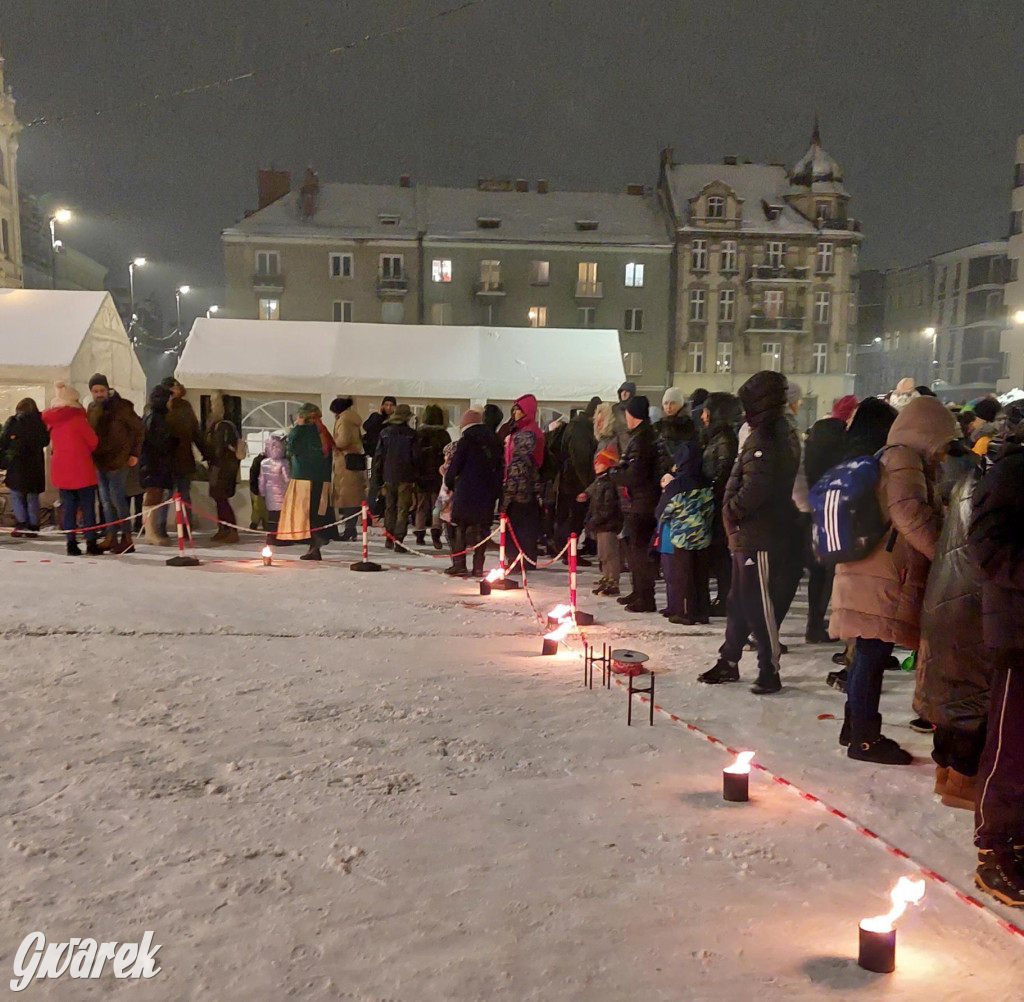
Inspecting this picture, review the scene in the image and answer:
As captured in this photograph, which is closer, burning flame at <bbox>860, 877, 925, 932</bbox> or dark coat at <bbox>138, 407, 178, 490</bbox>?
burning flame at <bbox>860, 877, 925, 932</bbox>

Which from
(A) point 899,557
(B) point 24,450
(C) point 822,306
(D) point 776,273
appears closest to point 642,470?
(A) point 899,557

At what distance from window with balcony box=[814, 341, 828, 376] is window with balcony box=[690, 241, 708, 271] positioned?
826 cm

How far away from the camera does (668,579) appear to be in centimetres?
774

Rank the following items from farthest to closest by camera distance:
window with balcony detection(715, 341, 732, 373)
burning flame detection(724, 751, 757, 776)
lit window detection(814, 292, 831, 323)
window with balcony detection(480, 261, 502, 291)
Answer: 1. lit window detection(814, 292, 831, 323)
2. window with balcony detection(715, 341, 732, 373)
3. window with balcony detection(480, 261, 502, 291)
4. burning flame detection(724, 751, 757, 776)

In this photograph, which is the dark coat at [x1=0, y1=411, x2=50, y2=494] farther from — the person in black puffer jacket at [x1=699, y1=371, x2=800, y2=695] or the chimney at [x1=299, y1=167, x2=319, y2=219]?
the chimney at [x1=299, y1=167, x2=319, y2=219]

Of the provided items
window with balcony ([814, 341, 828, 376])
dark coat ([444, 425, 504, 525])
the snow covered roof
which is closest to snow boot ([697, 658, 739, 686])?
dark coat ([444, 425, 504, 525])

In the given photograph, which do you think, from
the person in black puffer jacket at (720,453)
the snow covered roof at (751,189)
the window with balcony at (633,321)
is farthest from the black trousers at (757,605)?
Result: the snow covered roof at (751,189)

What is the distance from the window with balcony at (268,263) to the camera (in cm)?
4356

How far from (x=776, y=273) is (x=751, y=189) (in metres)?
5.17

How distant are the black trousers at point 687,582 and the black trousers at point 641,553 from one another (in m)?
0.44

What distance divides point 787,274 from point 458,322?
18.2m

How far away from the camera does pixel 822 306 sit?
1918 inches

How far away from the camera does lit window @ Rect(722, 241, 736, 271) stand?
4650 centimetres

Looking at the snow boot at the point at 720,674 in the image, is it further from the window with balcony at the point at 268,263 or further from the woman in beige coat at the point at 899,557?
the window with balcony at the point at 268,263
